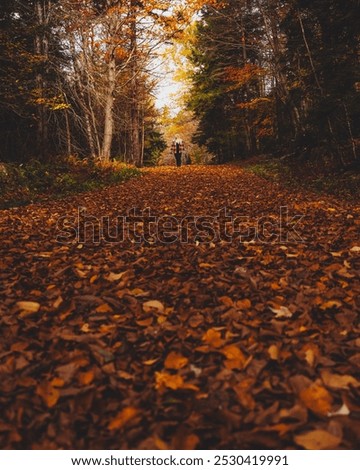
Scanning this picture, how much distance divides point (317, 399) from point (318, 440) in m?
0.26

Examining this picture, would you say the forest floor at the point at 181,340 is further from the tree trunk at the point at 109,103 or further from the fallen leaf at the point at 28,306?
the tree trunk at the point at 109,103

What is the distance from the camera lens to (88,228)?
230 inches

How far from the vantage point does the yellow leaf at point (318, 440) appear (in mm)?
1688

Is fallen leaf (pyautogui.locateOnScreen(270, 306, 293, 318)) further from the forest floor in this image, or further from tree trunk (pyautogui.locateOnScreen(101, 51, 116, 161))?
tree trunk (pyautogui.locateOnScreen(101, 51, 116, 161))

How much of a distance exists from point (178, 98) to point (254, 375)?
28.5 metres

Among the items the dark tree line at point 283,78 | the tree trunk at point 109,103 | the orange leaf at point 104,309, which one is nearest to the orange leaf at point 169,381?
the orange leaf at point 104,309

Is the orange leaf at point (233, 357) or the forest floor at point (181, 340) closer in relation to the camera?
the forest floor at point (181, 340)

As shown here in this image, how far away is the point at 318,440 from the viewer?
170 centimetres

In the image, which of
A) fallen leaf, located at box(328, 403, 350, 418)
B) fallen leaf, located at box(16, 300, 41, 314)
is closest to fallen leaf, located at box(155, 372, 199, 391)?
fallen leaf, located at box(328, 403, 350, 418)

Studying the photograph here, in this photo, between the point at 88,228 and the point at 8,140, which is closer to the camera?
the point at 88,228

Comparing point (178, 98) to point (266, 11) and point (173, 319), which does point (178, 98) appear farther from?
point (173, 319)

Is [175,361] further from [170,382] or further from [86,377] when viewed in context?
[86,377]

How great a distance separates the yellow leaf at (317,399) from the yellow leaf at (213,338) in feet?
2.12
